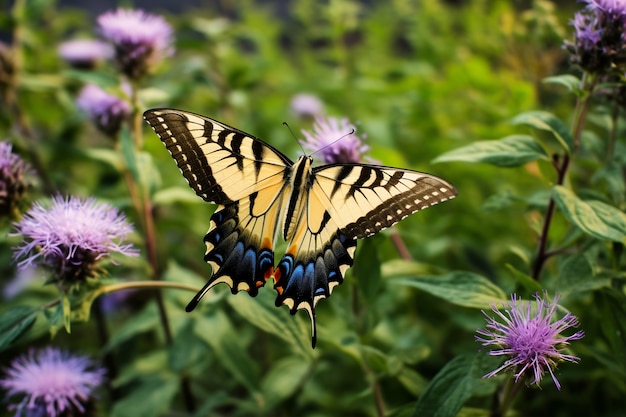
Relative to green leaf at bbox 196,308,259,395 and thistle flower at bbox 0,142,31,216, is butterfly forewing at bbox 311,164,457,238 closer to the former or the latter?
green leaf at bbox 196,308,259,395

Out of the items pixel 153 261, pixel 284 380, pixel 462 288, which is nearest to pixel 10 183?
pixel 153 261

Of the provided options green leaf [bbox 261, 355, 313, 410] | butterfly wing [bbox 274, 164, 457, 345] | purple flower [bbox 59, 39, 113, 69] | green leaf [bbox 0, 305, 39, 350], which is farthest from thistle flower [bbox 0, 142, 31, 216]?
purple flower [bbox 59, 39, 113, 69]

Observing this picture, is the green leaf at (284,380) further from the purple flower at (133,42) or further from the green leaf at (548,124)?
the purple flower at (133,42)

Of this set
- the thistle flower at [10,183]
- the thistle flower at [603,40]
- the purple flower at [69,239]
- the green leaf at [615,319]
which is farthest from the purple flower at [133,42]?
the green leaf at [615,319]

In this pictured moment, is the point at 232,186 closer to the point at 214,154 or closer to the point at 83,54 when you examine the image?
the point at 214,154

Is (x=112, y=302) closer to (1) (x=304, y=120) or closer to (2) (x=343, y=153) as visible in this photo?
(1) (x=304, y=120)

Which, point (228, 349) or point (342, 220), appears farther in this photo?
point (228, 349)

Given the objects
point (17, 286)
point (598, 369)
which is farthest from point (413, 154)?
point (17, 286)
